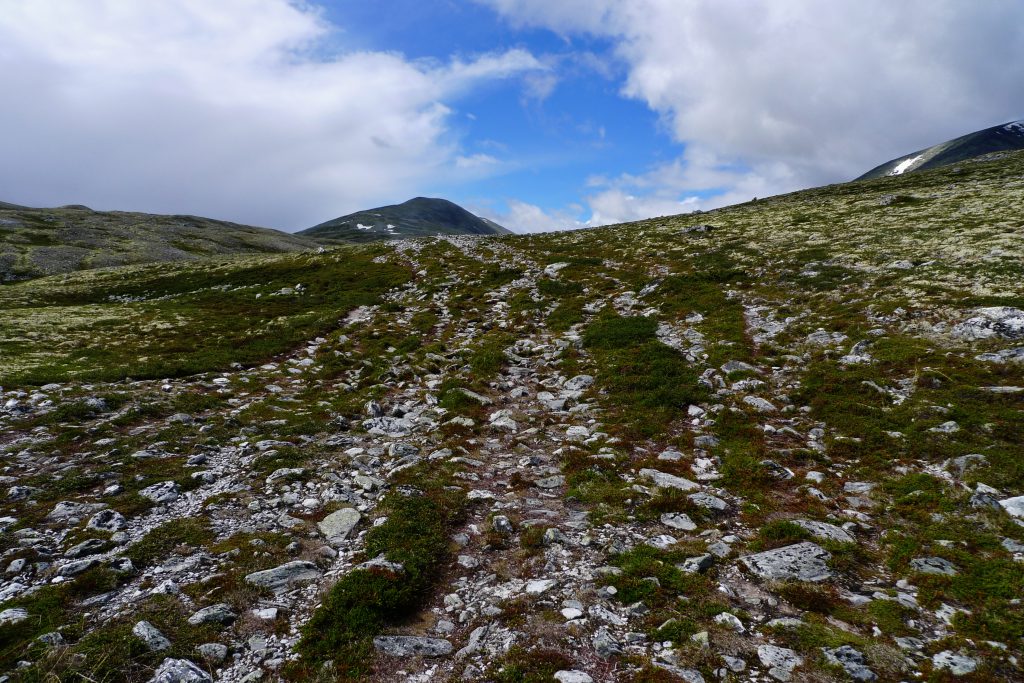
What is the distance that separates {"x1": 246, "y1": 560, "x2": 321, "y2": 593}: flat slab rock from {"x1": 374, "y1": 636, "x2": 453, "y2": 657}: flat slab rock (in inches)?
96.5

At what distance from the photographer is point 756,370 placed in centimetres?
2017

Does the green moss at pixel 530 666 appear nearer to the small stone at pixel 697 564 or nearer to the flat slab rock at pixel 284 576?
the small stone at pixel 697 564

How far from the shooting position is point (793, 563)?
32.4ft

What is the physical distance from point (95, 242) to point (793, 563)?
5923 inches

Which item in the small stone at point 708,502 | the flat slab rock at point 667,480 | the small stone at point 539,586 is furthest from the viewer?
the flat slab rock at point 667,480

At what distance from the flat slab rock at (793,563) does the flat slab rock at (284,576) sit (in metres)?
9.40

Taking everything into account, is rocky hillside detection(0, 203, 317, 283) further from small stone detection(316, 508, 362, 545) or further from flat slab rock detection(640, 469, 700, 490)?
→ flat slab rock detection(640, 469, 700, 490)

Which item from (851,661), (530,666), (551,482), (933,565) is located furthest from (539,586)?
(933,565)

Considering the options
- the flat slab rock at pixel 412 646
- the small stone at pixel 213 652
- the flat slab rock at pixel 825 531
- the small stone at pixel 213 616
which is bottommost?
the flat slab rock at pixel 412 646

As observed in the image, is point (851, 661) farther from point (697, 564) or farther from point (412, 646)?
point (412, 646)

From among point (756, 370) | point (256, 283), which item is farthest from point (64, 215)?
point (756, 370)

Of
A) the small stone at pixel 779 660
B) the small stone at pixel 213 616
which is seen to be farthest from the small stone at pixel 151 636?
the small stone at pixel 779 660

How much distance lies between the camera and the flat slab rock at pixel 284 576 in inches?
380

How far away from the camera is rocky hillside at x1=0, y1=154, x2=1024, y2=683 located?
805cm
